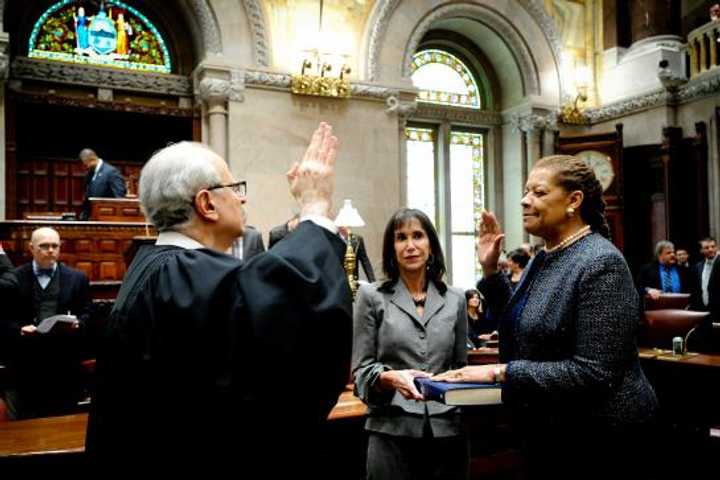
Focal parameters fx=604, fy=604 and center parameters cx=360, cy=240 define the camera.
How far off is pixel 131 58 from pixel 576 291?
9.29 metres

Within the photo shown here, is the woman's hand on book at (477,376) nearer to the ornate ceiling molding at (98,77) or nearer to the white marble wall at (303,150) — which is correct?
the white marble wall at (303,150)

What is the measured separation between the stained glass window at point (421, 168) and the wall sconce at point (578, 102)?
2.60 metres

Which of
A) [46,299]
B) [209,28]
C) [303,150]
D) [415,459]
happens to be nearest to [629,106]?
[303,150]

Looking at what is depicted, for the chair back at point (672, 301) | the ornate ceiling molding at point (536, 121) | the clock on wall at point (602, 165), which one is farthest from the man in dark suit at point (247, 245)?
the ornate ceiling molding at point (536, 121)

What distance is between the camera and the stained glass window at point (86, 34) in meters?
9.02

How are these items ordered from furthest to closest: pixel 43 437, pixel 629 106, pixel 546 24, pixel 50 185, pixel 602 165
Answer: pixel 546 24, pixel 629 106, pixel 602 165, pixel 50 185, pixel 43 437

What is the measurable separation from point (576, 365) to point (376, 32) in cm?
904

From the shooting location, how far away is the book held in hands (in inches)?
173

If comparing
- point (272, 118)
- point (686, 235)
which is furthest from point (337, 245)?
point (686, 235)

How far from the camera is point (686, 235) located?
10273mm

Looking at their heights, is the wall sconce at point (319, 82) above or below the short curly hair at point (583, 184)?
above

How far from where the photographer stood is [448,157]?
39.3 feet

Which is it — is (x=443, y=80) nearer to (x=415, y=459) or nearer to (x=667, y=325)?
(x=667, y=325)

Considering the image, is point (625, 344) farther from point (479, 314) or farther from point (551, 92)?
point (551, 92)
